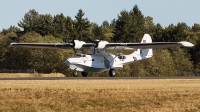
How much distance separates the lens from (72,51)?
88.9 metres

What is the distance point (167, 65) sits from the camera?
306 feet

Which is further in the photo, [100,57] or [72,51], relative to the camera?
[72,51]

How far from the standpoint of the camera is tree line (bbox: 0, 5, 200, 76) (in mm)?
88250

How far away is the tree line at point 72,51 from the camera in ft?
290

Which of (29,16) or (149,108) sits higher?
(29,16)

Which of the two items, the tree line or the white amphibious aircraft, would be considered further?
the tree line

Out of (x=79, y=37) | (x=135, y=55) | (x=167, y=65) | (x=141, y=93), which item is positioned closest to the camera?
(x=141, y=93)

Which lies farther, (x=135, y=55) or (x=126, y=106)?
(x=135, y=55)

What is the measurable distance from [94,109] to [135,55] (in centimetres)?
4034

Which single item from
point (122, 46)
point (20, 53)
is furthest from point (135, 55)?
point (20, 53)

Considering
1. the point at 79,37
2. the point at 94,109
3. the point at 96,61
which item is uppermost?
the point at 79,37

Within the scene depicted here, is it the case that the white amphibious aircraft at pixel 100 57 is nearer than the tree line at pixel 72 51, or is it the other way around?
the white amphibious aircraft at pixel 100 57

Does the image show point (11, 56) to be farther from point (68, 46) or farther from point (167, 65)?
point (68, 46)

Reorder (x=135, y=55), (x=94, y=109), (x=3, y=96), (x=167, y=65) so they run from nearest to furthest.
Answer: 1. (x=94, y=109)
2. (x=3, y=96)
3. (x=135, y=55)
4. (x=167, y=65)
